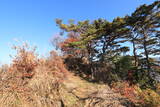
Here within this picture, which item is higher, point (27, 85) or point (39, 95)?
point (27, 85)

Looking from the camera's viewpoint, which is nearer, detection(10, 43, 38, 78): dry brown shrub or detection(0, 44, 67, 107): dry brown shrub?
detection(0, 44, 67, 107): dry brown shrub

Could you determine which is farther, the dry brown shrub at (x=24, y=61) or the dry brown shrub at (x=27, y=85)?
the dry brown shrub at (x=24, y=61)

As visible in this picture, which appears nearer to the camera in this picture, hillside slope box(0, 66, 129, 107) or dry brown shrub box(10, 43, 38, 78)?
hillside slope box(0, 66, 129, 107)

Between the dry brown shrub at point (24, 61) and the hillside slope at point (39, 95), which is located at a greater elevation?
the dry brown shrub at point (24, 61)

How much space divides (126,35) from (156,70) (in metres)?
4.27

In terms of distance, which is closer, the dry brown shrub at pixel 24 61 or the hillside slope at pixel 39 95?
the hillside slope at pixel 39 95

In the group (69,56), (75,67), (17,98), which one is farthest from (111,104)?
(69,56)

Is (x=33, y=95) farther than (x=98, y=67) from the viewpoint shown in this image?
No

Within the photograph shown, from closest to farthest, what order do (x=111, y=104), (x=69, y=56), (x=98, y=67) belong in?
(x=111, y=104), (x=98, y=67), (x=69, y=56)

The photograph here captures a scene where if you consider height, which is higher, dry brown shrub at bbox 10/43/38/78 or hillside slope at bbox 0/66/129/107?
dry brown shrub at bbox 10/43/38/78

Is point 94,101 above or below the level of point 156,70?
below

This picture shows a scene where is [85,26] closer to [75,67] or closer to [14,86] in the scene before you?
[75,67]

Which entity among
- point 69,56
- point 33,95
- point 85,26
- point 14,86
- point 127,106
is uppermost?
→ point 85,26

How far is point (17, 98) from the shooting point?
3.99 meters
